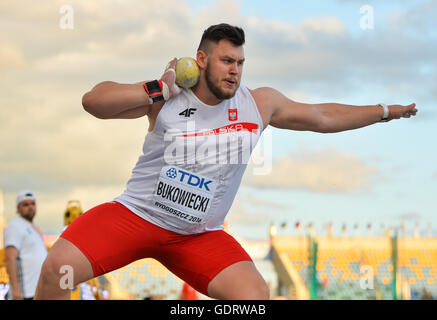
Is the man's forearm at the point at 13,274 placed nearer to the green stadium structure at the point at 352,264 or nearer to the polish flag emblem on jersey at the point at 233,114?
the polish flag emblem on jersey at the point at 233,114

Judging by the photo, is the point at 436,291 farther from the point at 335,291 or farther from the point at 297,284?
the point at 297,284

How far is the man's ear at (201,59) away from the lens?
182 inches

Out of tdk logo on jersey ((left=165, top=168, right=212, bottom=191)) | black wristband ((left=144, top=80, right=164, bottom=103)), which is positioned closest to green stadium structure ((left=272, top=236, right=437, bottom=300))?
tdk logo on jersey ((left=165, top=168, right=212, bottom=191))

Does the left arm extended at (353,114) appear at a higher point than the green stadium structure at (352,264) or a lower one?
higher

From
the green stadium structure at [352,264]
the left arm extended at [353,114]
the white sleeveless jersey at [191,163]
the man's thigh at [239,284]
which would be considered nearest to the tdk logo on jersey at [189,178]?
the white sleeveless jersey at [191,163]

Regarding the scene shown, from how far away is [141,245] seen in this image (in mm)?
4555

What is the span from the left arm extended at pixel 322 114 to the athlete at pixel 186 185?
29 cm

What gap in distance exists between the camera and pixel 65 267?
4.23 meters

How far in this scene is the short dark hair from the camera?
4551 mm

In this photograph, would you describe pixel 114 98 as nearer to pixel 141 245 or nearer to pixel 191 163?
pixel 191 163

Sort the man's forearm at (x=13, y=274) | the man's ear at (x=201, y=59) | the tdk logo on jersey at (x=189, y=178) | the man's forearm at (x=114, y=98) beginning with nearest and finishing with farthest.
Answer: the man's forearm at (x=114, y=98)
the tdk logo on jersey at (x=189, y=178)
the man's ear at (x=201, y=59)
the man's forearm at (x=13, y=274)
